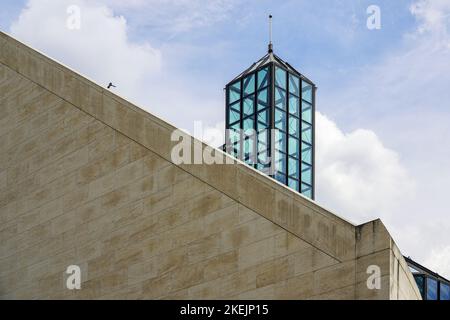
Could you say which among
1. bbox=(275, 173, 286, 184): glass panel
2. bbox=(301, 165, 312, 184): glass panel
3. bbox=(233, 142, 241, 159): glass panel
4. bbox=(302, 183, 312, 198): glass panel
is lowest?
bbox=(302, 183, 312, 198): glass panel

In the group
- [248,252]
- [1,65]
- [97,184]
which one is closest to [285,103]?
[1,65]

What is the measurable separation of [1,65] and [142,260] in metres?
13.3

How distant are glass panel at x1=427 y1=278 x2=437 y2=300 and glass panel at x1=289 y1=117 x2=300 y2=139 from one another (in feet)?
96.1

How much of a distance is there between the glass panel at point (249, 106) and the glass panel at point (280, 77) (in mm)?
2279

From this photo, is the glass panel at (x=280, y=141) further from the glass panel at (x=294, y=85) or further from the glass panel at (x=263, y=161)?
the glass panel at (x=294, y=85)

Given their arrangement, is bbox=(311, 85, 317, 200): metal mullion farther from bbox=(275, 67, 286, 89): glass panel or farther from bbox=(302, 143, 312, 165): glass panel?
bbox=(275, 67, 286, 89): glass panel

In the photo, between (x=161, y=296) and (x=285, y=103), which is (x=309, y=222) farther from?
(x=285, y=103)

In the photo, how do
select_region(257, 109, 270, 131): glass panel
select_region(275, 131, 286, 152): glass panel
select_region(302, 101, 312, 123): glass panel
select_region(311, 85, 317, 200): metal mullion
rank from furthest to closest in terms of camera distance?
select_region(302, 101, 312, 123): glass panel
select_region(311, 85, 317, 200): metal mullion
select_region(275, 131, 286, 152): glass panel
select_region(257, 109, 270, 131): glass panel

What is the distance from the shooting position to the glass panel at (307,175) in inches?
2906

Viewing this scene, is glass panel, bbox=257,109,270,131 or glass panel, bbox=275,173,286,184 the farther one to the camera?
glass panel, bbox=257,109,270,131

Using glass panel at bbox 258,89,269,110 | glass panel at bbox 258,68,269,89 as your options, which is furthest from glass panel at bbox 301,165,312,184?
glass panel at bbox 258,68,269,89

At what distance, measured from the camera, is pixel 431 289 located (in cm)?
4566

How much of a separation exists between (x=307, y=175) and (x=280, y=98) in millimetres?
6465

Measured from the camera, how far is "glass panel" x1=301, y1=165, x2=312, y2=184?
2906 inches
